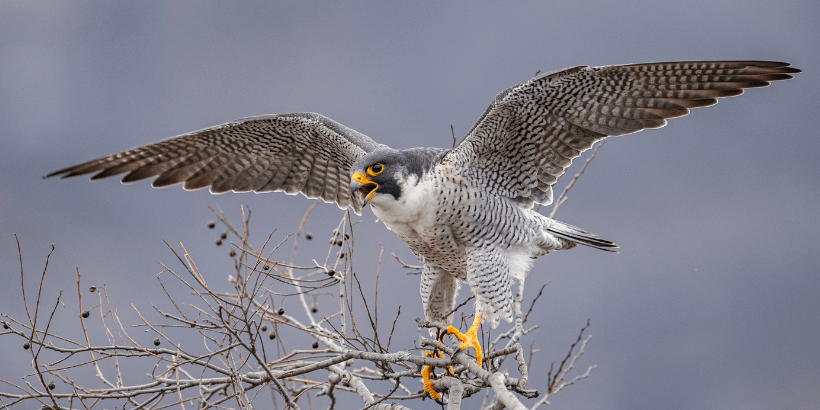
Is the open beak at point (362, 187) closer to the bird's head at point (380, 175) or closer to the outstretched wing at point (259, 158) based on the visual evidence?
the bird's head at point (380, 175)

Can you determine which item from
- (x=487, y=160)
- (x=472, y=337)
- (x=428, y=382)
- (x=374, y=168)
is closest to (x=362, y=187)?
(x=374, y=168)

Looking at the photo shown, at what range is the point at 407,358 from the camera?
132 inches

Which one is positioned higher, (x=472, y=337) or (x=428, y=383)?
(x=472, y=337)

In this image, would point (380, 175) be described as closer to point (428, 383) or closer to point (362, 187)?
point (362, 187)

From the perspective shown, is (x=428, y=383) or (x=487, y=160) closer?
(x=428, y=383)

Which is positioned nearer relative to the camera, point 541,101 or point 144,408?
point 144,408

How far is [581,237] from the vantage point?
441 centimetres

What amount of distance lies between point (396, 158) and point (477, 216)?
2.19 ft

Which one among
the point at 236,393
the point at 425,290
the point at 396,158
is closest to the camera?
the point at 236,393

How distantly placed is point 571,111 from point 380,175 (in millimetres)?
1311

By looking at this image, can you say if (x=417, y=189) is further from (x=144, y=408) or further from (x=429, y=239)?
(x=144, y=408)

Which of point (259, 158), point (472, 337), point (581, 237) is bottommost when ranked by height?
point (472, 337)

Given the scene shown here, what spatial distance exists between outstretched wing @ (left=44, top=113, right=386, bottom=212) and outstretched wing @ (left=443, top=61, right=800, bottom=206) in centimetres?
84

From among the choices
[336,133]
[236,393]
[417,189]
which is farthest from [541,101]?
[236,393]
